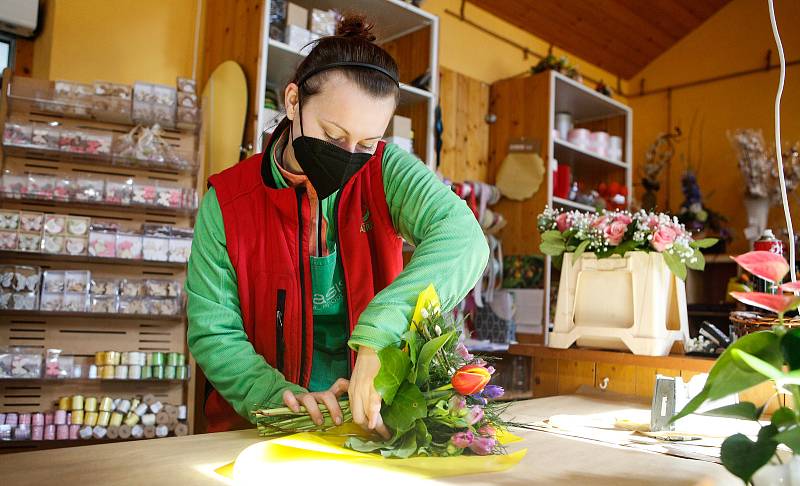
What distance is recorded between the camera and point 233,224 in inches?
57.0

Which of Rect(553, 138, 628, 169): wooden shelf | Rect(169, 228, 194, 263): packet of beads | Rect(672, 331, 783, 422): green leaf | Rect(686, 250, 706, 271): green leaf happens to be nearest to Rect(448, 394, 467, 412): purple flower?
Rect(672, 331, 783, 422): green leaf

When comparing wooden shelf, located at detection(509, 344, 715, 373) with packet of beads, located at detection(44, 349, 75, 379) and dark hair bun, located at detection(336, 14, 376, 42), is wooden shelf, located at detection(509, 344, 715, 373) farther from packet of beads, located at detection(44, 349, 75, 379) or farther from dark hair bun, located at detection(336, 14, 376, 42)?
packet of beads, located at detection(44, 349, 75, 379)

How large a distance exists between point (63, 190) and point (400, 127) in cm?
166

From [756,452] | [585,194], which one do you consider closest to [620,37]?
[585,194]

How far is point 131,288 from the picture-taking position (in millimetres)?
2865

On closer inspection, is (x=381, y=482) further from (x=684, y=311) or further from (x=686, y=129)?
(x=686, y=129)

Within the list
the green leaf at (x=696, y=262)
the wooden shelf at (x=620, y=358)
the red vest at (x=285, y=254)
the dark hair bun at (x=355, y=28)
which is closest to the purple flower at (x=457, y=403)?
the red vest at (x=285, y=254)

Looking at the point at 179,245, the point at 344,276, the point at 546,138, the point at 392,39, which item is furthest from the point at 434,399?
the point at 546,138

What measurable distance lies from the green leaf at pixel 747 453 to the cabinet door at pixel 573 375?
139 centimetres

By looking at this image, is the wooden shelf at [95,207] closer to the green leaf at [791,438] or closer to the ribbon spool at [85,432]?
the ribbon spool at [85,432]

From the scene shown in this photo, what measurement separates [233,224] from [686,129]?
5466 millimetres

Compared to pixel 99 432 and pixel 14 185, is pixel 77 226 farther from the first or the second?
pixel 99 432

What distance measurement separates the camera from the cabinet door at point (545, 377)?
2.19m

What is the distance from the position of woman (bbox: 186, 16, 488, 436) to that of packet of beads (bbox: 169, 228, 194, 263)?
1.50m
